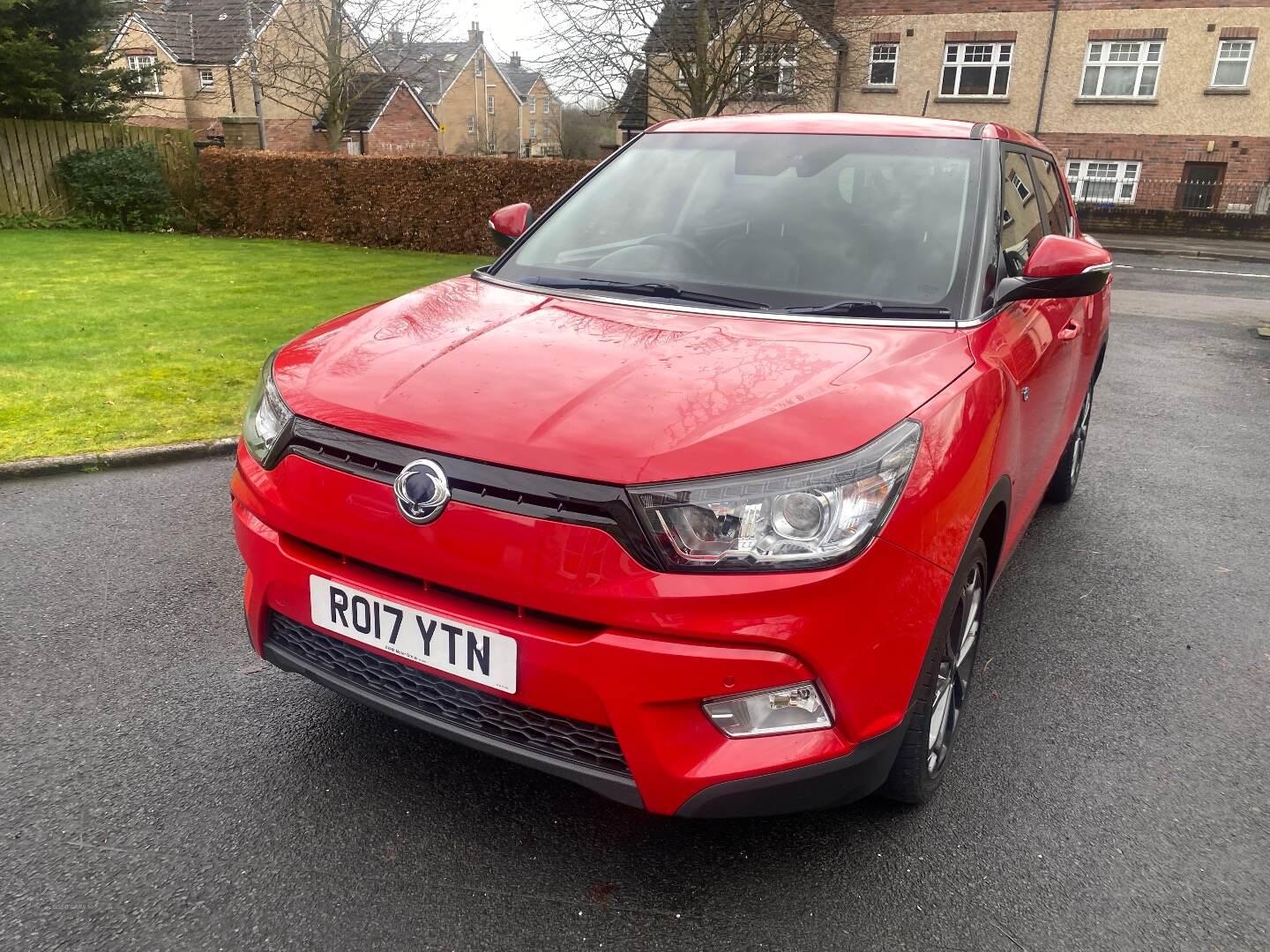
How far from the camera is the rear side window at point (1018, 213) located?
9.93 feet

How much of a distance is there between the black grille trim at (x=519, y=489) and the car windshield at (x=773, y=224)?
1.08 meters

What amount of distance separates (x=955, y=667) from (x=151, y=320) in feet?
27.6

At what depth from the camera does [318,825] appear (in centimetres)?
229

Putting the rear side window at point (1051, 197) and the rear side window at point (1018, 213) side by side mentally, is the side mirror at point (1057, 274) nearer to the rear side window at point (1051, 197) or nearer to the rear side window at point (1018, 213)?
the rear side window at point (1018, 213)

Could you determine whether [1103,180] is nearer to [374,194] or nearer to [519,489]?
[374,194]

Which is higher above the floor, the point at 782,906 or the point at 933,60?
the point at 933,60

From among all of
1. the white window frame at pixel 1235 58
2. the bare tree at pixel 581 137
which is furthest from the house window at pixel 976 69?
the bare tree at pixel 581 137

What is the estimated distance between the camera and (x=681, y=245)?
306 cm

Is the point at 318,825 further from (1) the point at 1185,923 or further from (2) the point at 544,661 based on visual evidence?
(1) the point at 1185,923

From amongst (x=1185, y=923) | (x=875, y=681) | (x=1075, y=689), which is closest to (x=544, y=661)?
(x=875, y=681)

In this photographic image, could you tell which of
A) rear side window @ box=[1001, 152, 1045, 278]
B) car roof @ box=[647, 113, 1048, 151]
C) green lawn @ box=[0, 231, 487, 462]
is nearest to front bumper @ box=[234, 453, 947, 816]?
rear side window @ box=[1001, 152, 1045, 278]

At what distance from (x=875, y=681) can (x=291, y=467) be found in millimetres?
1359

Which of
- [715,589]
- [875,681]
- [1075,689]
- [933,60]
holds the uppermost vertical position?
[933,60]

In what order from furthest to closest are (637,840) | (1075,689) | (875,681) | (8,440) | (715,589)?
(8,440) < (1075,689) < (637,840) < (875,681) < (715,589)
